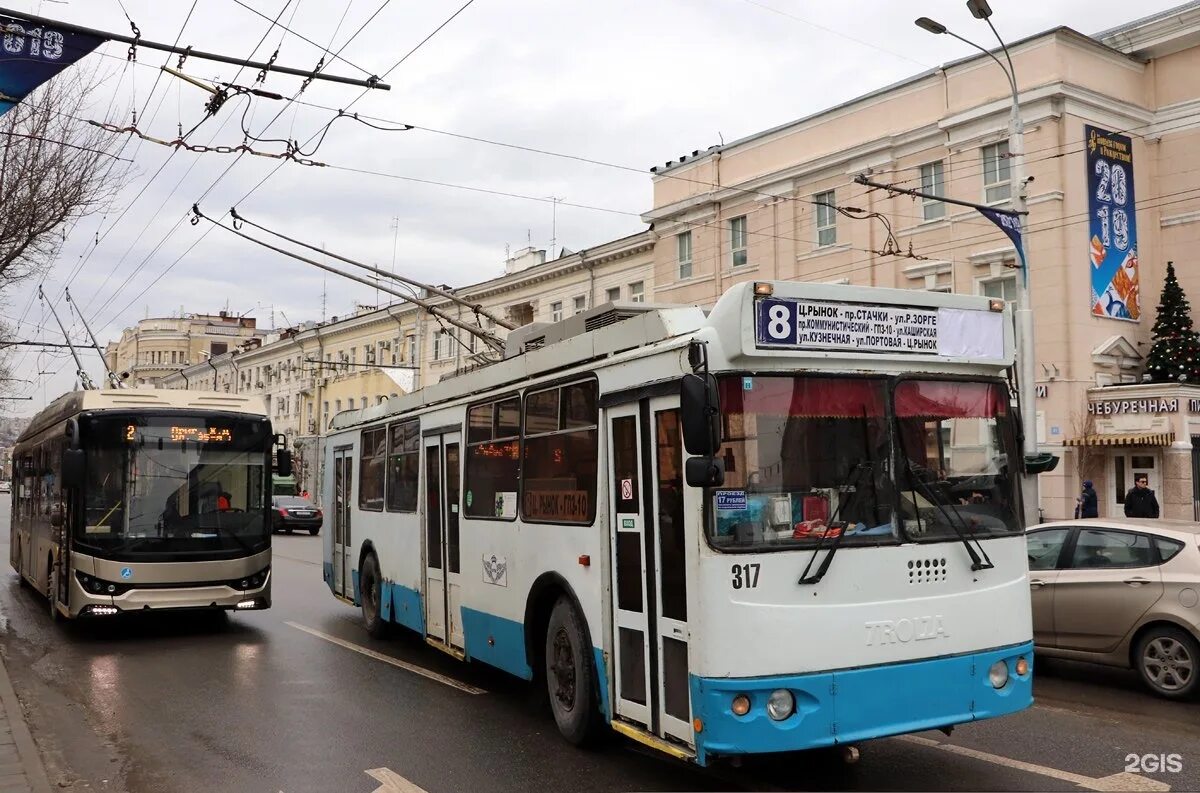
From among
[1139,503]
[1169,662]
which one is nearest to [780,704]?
[1169,662]

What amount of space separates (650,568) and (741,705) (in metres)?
1.03

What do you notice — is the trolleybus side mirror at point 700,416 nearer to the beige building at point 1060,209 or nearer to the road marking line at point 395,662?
the road marking line at point 395,662

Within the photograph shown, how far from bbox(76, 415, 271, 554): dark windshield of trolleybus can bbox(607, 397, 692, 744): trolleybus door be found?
7.53 m

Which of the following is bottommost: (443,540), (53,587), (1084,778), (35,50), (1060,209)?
(1084,778)

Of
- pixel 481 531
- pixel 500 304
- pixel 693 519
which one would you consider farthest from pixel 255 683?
pixel 500 304

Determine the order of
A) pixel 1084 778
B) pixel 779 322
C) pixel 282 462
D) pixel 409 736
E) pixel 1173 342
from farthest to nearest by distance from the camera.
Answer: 1. pixel 1173 342
2. pixel 282 462
3. pixel 409 736
4. pixel 1084 778
5. pixel 779 322

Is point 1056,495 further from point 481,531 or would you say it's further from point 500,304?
point 500,304

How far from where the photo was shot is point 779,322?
6016mm

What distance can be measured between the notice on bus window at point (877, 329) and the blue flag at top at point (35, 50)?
595cm

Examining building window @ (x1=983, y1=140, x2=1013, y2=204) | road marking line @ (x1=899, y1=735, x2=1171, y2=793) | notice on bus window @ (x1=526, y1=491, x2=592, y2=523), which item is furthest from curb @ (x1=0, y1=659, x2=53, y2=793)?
building window @ (x1=983, y1=140, x2=1013, y2=204)

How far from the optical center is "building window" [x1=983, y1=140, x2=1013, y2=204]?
28.1m

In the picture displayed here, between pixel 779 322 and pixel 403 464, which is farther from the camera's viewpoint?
pixel 403 464

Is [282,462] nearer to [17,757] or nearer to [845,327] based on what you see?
[17,757]

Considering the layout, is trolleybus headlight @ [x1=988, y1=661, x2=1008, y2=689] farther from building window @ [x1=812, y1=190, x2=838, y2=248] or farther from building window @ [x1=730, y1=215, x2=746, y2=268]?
building window @ [x1=730, y1=215, x2=746, y2=268]
